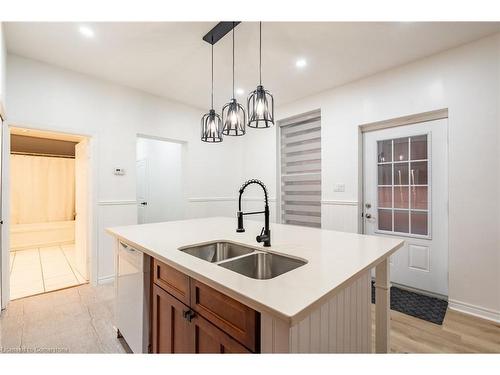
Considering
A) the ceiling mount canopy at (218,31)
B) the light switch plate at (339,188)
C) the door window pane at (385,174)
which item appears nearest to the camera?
the ceiling mount canopy at (218,31)

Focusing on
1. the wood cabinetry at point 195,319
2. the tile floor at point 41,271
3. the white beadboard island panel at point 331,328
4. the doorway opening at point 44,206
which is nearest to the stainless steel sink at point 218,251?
the wood cabinetry at point 195,319

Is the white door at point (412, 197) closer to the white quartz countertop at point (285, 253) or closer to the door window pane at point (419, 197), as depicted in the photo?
the door window pane at point (419, 197)

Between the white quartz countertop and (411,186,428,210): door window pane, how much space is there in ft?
5.18

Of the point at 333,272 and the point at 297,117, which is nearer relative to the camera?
the point at 333,272

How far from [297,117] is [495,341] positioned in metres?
3.27

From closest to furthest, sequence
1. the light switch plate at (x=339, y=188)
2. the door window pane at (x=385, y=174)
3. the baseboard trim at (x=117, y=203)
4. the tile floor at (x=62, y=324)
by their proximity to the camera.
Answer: the tile floor at (x=62, y=324), the door window pane at (x=385, y=174), the baseboard trim at (x=117, y=203), the light switch plate at (x=339, y=188)

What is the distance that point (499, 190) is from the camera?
2184 millimetres

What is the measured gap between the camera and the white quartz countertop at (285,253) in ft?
2.58

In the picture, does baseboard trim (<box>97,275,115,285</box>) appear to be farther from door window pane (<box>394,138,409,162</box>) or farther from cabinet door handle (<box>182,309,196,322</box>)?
door window pane (<box>394,138,409,162</box>)

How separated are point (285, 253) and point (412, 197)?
2.27 meters

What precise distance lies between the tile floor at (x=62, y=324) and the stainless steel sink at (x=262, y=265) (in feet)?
3.97

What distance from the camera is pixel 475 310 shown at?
2301mm
